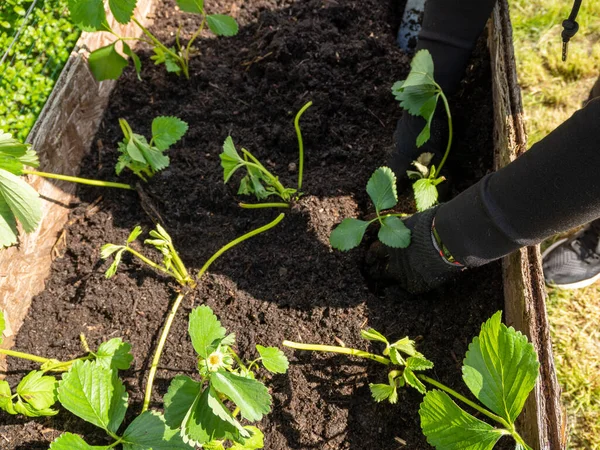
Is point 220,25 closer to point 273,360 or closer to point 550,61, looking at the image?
point 273,360

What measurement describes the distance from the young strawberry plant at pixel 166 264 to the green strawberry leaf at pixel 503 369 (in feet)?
1.91

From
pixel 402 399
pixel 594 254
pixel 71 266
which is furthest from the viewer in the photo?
pixel 594 254

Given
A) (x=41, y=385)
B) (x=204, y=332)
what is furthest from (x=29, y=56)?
(x=204, y=332)

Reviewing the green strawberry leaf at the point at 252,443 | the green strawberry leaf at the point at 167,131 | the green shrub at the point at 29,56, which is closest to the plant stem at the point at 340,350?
the green strawberry leaf at the point at 252,443

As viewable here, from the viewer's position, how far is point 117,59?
5.25 ft

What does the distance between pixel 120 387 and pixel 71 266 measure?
51 centimetres

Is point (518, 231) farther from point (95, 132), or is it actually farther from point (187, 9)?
point (95, 132)

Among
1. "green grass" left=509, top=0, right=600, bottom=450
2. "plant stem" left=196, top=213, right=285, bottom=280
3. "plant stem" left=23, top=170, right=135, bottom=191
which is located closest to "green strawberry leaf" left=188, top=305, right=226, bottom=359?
"plant stem" left=196, top=213, right=285, bottom=280

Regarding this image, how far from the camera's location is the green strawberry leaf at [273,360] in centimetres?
109

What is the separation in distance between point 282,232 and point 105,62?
75cm

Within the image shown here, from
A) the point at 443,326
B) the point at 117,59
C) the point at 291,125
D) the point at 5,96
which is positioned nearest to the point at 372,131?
the point at 291,125

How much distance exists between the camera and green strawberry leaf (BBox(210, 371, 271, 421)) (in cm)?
95

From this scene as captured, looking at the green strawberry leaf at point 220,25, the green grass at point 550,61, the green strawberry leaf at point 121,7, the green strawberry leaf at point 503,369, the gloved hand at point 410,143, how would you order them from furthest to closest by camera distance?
the green grass at point 550,61 → the green strawberry leaf at point 220,25 → the gloved hand at point 410,143 → the green strawberry leaf at point 121,7 → the green strawberry leaf at point 503,369

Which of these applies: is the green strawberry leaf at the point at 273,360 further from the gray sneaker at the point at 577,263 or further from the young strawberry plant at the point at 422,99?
the gray sneaker at the point at 577,263
